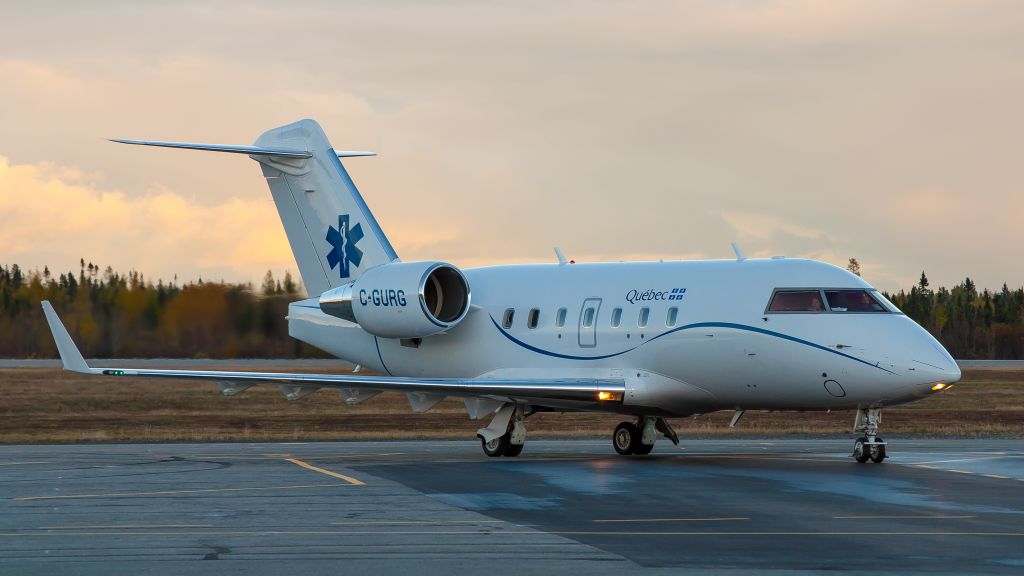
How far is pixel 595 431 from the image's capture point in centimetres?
3891

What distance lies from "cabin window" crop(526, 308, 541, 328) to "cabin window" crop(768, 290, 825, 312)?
5290 mm

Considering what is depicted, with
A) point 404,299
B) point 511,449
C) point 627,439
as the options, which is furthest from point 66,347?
point 627,439

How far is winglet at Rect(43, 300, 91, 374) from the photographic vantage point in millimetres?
24734

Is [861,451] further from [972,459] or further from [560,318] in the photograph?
[560,318]

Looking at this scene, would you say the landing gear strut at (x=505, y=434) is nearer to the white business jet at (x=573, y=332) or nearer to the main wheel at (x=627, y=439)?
the white business jet at (x=573, y=332)

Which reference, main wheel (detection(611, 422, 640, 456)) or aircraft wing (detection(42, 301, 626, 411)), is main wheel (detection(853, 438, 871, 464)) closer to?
aircraft wing (detection(42, 301, 626, 411))

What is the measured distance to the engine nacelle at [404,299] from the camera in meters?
27.6

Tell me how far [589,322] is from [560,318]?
0.78 m

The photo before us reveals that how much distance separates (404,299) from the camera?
27594 millimetres

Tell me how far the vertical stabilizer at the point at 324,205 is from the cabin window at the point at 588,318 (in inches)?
217

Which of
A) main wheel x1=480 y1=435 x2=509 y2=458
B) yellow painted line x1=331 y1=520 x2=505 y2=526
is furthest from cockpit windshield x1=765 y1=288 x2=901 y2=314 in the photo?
yellow painted line x1=331 y1=520 x2=505 y2=526

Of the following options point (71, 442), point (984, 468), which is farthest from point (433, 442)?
point (984, 468)

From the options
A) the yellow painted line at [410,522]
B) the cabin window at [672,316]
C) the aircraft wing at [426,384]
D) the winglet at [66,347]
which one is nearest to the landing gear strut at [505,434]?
the aircraft wing at [426,384]

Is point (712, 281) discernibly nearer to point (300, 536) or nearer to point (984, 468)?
point (984, 468)
